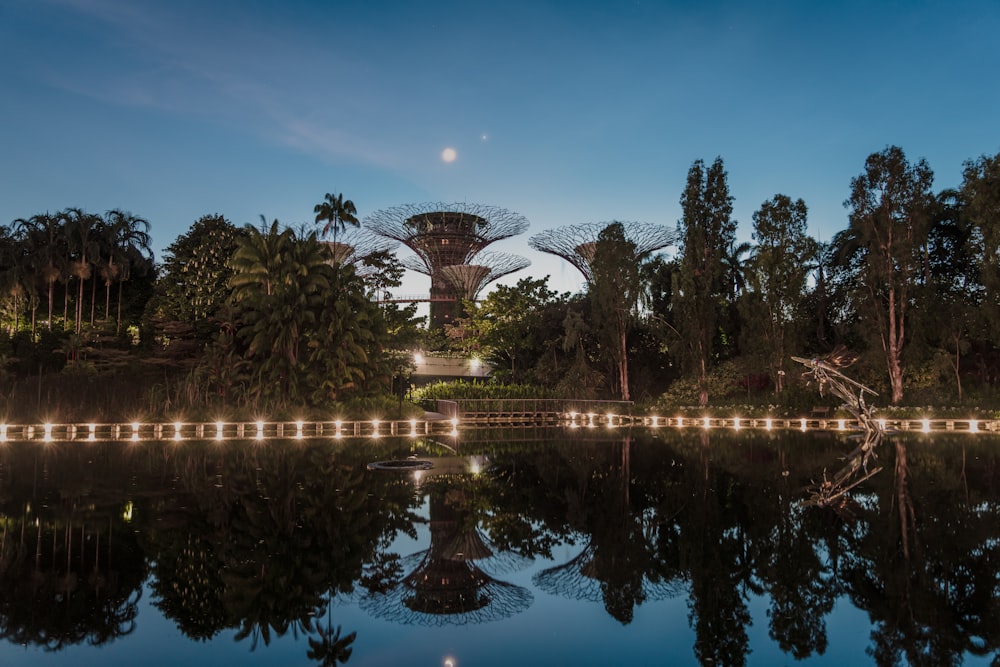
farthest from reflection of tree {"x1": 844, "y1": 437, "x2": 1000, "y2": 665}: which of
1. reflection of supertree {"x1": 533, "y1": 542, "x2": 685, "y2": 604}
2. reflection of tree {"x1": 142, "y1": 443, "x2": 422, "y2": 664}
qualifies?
reflection of tree {"x1": 142, "y1": 443, "x2": 422, "y2": 664}

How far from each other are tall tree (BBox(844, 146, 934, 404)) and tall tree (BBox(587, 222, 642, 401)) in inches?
386

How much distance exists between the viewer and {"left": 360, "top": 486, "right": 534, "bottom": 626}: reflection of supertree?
6152mm

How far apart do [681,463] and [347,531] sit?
8965mm

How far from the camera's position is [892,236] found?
2884 cm

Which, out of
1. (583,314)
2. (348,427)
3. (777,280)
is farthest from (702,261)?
(348,427)

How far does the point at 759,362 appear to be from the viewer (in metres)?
31.0

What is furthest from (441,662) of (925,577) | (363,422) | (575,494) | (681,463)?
(363,422)

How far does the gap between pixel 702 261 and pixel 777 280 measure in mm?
3422

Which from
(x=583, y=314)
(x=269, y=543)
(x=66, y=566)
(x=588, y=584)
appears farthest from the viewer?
(x=583, y=314)

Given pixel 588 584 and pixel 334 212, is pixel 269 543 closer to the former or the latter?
pixel 588 584

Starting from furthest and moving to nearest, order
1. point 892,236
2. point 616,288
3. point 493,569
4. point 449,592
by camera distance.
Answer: point 616,288 < point 892,236 < point 493,569 < point 449,592

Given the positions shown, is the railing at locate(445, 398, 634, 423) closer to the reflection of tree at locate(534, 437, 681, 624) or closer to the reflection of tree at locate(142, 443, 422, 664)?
the reflection of tree at locate(142, 443, 422, 664)

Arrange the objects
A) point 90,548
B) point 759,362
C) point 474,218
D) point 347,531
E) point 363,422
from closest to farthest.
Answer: point 90,548
point 347,531
point 363,422
point 759,362
point 474,218

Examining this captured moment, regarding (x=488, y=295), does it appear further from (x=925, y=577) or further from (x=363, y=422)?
(x=925, y=577)
